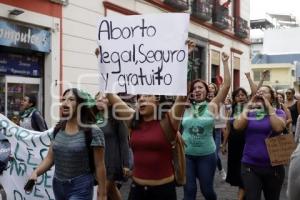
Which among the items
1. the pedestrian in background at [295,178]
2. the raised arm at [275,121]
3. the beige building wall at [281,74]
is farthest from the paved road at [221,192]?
the beige building wall at [281,74]

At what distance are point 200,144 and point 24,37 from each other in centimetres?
545

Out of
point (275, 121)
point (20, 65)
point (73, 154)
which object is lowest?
point (73, 154)

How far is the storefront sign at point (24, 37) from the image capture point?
33.4 feet

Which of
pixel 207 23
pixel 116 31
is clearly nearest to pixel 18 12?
pixel 116 31

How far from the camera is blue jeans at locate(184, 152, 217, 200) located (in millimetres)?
6355

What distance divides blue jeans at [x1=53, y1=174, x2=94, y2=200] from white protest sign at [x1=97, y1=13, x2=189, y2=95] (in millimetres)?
1036

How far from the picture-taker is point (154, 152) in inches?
181

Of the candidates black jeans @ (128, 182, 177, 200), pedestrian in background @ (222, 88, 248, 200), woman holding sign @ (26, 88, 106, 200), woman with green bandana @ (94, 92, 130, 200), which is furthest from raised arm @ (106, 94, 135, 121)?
pedestrian in background @ (222, 88, 248, 200)

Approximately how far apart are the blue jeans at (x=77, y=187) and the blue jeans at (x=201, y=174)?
6.62 feet

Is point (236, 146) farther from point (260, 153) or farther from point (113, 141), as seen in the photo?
point (113, 141)

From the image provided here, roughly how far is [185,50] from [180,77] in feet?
0.77

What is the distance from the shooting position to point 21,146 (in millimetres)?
6551

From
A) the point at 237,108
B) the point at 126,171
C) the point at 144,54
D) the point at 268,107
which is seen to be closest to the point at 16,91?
the point at 237,108

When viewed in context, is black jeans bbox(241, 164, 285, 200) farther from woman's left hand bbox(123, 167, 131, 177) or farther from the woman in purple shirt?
woman's left hand bbox(123, 167, 131, 177)
